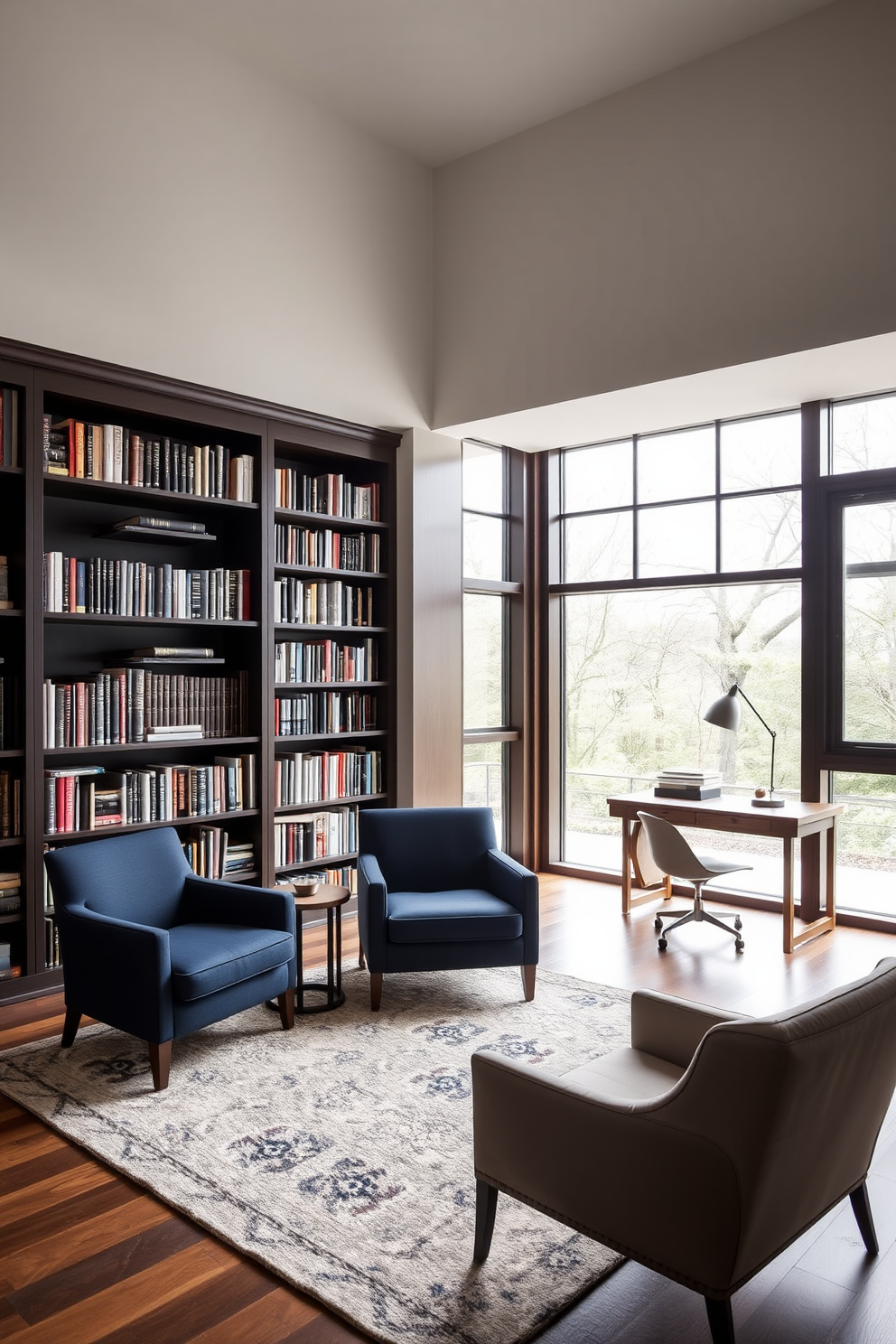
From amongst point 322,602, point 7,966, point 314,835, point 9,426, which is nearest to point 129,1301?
point 7,966

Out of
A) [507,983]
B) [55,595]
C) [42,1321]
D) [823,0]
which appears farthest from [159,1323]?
[823,0]

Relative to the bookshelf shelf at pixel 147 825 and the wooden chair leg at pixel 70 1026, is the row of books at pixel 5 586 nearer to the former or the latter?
the bookshelf shelf at pixel 147 825

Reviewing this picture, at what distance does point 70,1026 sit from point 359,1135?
1.36 metres

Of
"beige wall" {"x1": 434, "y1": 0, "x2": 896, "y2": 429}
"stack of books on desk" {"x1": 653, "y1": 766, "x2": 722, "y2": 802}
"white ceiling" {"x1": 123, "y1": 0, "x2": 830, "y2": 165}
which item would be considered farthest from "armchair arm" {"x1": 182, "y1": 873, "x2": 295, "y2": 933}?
"white ceiling" {"x1": 123, "y1": 0, "x2": 830, "y2": 165}

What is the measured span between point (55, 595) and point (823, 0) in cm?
463

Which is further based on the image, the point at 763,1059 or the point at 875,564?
the point at 875,564

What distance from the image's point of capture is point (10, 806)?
424 centimetres

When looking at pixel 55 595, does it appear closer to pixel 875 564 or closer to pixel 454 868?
pixel 454 868

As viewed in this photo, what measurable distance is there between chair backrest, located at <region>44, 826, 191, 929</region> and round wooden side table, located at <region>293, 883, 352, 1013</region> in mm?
538

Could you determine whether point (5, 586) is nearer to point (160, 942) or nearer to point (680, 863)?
point (160, 942)

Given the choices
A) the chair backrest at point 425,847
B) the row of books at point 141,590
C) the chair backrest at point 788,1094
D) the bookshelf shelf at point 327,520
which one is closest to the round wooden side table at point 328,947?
the chair backrest at point 425,847

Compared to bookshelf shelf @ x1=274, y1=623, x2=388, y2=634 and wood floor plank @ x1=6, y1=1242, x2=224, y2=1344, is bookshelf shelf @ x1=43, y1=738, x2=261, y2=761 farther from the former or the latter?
wood floor plank @ x1=6, y1=1242, x2=224, y2=1344

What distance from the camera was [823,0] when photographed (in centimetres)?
459

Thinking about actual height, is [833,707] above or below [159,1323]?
above
